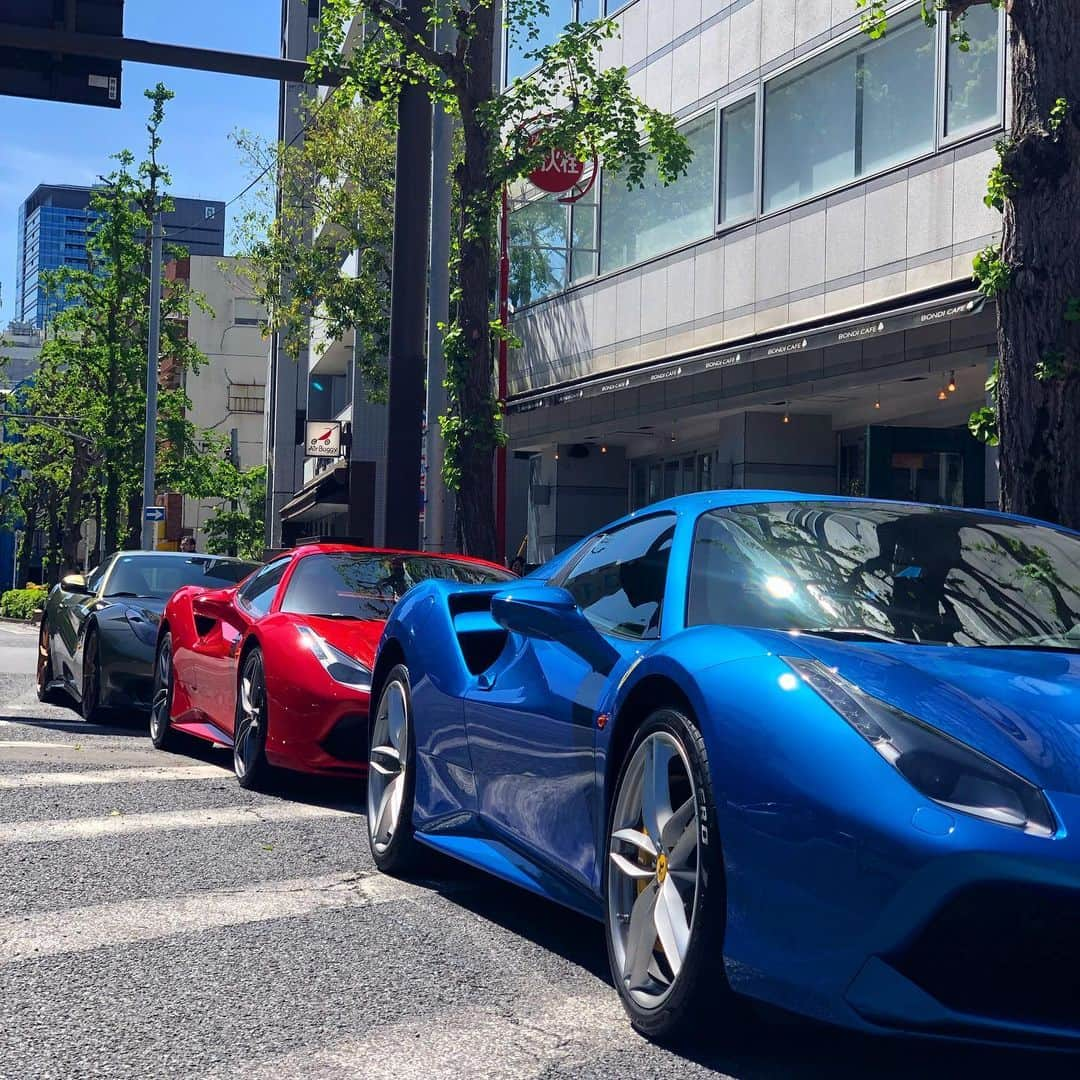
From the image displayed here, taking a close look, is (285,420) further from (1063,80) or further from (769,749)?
(769,749)

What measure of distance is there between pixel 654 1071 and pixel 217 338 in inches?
3308

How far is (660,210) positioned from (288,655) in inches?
565

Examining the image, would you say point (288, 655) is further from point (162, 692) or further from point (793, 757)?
point (793, 757)

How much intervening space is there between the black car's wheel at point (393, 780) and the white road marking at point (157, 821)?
3.89 ft

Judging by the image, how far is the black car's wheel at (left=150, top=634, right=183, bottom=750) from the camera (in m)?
10.6

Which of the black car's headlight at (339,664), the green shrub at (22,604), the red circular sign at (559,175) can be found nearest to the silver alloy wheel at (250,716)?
the black car's headlight at (339,664)

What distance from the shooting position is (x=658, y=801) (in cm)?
390

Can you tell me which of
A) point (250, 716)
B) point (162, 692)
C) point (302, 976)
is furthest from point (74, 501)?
point (302, 976)

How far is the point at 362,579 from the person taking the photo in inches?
361

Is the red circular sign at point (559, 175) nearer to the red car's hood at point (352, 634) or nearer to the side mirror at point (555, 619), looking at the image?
the red car's hood at point (352, 634)

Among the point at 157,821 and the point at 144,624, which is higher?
the point at 144,624

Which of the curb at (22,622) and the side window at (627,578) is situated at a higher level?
the side window at (627,578)

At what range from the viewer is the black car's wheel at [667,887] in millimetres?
3547

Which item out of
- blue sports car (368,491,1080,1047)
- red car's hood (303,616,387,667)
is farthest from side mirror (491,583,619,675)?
red car's hood (303,616,387,667)
